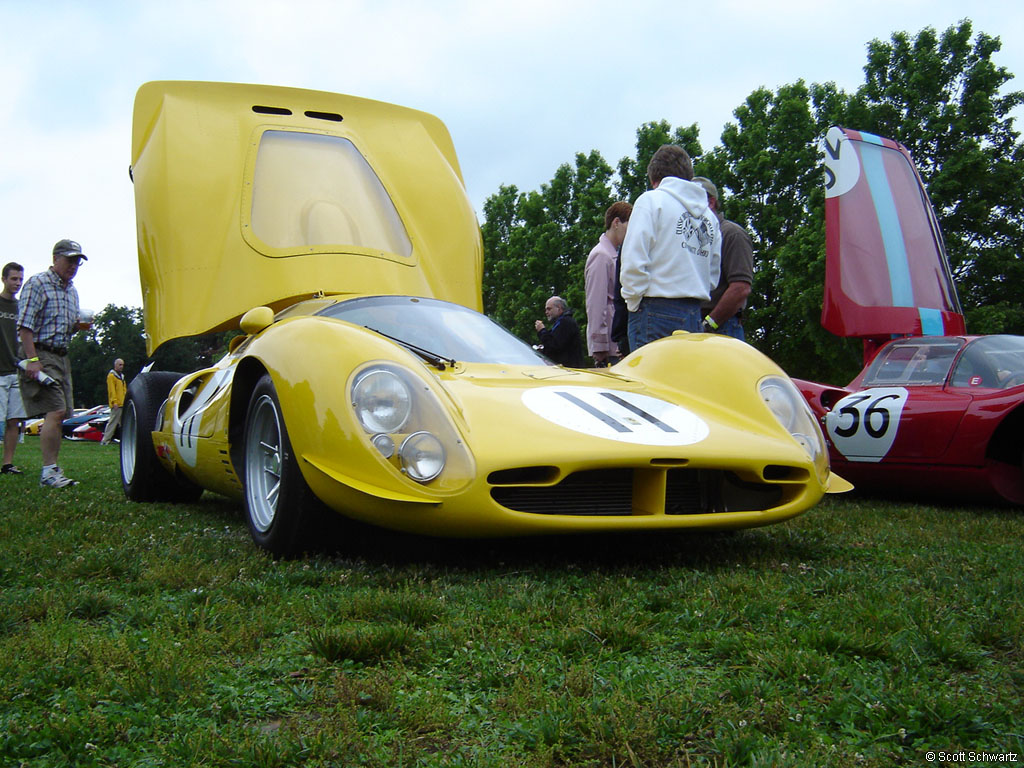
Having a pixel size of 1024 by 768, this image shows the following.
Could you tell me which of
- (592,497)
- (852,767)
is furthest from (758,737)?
(592,497)

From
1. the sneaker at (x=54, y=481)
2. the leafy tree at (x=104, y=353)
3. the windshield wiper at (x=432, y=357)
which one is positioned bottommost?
the leafy tree at (x=104, y=353)

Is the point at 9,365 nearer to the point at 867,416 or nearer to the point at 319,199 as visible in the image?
the point at 319,199

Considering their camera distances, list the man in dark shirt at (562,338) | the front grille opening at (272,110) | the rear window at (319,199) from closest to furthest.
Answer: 1. the rear window at (319,199)
2. the front grille opening at (272,110)
3. the man in dark shirt at (562,338)

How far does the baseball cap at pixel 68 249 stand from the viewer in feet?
21.3

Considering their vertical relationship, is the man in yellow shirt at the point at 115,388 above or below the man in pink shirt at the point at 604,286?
below

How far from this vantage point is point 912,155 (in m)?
21.9

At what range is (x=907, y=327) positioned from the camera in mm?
6375

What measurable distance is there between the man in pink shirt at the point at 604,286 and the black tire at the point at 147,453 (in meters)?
2.71

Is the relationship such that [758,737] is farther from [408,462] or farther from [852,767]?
[408,462]

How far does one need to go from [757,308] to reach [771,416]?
69.0 feet

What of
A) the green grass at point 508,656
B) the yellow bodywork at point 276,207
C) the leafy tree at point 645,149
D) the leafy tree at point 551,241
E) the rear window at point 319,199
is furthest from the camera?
the leafy tree at point 551,241

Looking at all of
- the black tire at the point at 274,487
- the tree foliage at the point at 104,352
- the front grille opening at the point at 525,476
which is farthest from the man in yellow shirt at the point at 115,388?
the tree foliage at the point at 104,352

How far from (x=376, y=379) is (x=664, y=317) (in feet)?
7.52

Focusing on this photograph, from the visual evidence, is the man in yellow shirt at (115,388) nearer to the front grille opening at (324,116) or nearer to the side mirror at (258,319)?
the front grille opening at (324,116)
